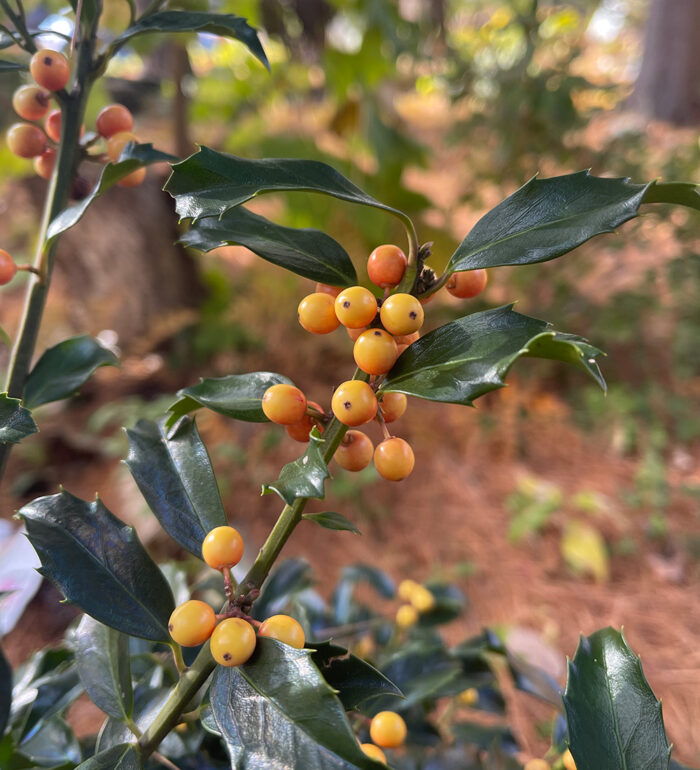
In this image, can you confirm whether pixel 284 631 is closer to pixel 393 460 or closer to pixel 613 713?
pixel 393 460

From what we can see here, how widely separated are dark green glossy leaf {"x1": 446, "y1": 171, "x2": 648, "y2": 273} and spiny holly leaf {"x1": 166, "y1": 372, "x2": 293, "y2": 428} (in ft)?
0.52

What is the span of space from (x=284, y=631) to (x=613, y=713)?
0.25m

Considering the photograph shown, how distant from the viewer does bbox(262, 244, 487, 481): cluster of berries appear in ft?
1.00

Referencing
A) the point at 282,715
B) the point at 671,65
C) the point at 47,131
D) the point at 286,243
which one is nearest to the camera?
the point at 282,715

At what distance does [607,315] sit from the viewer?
81.6 inches

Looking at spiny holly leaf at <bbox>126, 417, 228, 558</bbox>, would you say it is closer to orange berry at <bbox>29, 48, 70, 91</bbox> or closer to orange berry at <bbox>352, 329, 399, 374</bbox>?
orange berry at <bbox>352, 329, 399, 374</bbox>

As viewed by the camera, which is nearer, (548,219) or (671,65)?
(548,219)

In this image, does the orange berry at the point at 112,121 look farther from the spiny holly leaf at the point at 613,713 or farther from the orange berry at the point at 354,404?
the spiny holly leaf at the point at 613,713

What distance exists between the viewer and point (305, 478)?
29cm

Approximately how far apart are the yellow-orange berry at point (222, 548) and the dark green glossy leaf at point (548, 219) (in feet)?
0.74

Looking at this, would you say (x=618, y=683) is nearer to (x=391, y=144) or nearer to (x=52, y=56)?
(x=52, y=56)

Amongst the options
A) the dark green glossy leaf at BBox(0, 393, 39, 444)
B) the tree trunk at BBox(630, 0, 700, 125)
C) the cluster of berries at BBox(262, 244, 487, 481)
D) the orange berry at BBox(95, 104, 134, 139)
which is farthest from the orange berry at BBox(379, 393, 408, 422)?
the tree trunk at BBox(630, 0, 700, 125)

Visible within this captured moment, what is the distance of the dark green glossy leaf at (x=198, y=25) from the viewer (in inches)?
16.3

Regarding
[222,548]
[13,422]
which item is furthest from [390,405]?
[13,422]
